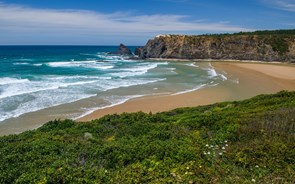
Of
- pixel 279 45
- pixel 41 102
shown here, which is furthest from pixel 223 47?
pixel 41 102

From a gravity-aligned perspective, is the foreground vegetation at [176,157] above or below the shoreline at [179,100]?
above

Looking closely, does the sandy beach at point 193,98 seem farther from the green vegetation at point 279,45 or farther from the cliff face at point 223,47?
the green vegetation at point 279,45

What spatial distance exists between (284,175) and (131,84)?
30.0 meters

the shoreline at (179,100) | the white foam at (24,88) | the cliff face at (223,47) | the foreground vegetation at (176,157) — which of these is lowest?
the shoreline at (179,100)

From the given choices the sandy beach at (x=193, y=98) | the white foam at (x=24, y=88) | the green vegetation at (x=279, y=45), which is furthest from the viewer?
the green vegetation at (x=279, y=45)

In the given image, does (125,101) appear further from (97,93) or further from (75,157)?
(75,157)

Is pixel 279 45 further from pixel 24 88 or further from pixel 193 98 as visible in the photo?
pixel 24 88

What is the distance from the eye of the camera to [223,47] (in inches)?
3361

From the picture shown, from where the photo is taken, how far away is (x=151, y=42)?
90125mm

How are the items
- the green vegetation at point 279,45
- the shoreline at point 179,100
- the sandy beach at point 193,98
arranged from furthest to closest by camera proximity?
1. the green vegetation at point 279,45
2. the sandy beach at point 193,98
3. the shoreline at point 179,100

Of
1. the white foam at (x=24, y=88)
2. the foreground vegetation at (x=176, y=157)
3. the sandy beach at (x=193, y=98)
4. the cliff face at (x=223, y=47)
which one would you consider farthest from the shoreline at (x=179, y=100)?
the cliff face at (x=223, y=47)

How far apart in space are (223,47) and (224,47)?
27 cm

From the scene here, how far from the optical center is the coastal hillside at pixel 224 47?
80562 millimetres

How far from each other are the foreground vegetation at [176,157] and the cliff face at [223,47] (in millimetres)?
74547
